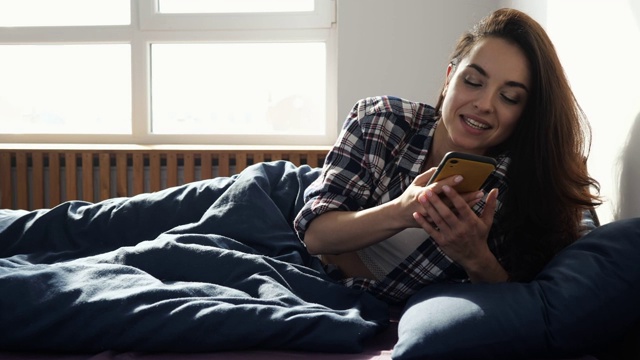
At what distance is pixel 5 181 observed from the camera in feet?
11.5

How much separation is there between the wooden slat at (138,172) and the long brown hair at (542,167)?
2.23 metres

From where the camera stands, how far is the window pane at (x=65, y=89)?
12.3ft

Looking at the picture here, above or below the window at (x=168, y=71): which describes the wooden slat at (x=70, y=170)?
below

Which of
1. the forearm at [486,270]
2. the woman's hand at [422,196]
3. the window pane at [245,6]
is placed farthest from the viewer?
the window pane at [245,6]

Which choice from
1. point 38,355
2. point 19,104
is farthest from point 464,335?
point 19,104

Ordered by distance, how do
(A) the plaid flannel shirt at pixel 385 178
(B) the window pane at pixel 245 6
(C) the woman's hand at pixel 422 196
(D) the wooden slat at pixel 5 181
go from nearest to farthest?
(C) the woman's hand at pixel 422 196, (A) the plaid flannel shirt at pixel 385 178, (D) the wooden slat at pixel 5 181, (B) the window pane at pixel 245 6

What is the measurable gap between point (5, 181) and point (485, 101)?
2.67 m

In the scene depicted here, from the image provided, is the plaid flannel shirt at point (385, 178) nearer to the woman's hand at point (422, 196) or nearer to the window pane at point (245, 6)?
the woman's hand at point (422, 196)

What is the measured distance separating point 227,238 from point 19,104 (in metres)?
2.56

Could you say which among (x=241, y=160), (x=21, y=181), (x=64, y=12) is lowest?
(x=21, y=181)

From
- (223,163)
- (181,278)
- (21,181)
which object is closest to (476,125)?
(181,278)

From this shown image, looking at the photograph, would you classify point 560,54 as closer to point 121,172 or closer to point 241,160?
point 241,160

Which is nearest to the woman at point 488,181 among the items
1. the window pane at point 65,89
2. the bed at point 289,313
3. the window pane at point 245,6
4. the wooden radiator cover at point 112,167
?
the bed at point 289,313

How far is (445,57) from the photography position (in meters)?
3.41
